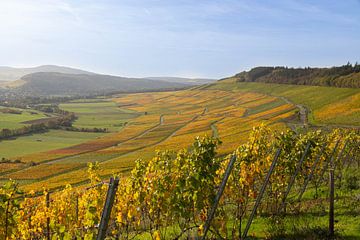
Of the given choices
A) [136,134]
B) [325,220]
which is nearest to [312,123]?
[136,134]

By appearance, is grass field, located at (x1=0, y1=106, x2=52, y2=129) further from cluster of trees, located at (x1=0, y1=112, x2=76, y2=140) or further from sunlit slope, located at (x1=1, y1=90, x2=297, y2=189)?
sunlit slope, located at (x1=1, y1=90, x2=297, y2=189)

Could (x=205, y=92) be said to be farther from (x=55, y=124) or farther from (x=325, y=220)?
(x=325, y=220)

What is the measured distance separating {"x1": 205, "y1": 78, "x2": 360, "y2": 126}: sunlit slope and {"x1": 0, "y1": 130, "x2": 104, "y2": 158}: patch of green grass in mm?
57659

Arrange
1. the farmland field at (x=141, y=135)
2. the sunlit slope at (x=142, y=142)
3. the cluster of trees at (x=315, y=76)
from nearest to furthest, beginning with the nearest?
the sunlit slope at (x=142, y=142)
the farmland field at (x=141, y=135)
the cluster of trees at (x=315, y=76)

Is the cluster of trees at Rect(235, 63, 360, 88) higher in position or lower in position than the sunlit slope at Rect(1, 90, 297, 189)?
higher

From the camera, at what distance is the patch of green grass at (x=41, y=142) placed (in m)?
82.2

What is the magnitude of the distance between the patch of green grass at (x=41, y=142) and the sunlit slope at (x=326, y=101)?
2270 inches

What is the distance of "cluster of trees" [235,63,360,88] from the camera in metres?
110

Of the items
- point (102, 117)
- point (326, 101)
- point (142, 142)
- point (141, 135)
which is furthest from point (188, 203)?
point (102, 117)

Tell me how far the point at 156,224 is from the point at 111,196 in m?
4.14

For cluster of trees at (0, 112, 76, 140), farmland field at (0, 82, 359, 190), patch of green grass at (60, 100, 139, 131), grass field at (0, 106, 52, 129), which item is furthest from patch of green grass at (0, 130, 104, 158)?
patch of green grass at (60, 100, 139, 131)

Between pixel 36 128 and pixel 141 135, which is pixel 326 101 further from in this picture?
pixel 36 128

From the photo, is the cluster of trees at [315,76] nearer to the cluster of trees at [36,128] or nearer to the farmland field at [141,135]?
the farmland field at [141,135]

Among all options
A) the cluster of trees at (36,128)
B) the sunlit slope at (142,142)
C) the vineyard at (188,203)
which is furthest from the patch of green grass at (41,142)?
the vineyard at (188,203)
